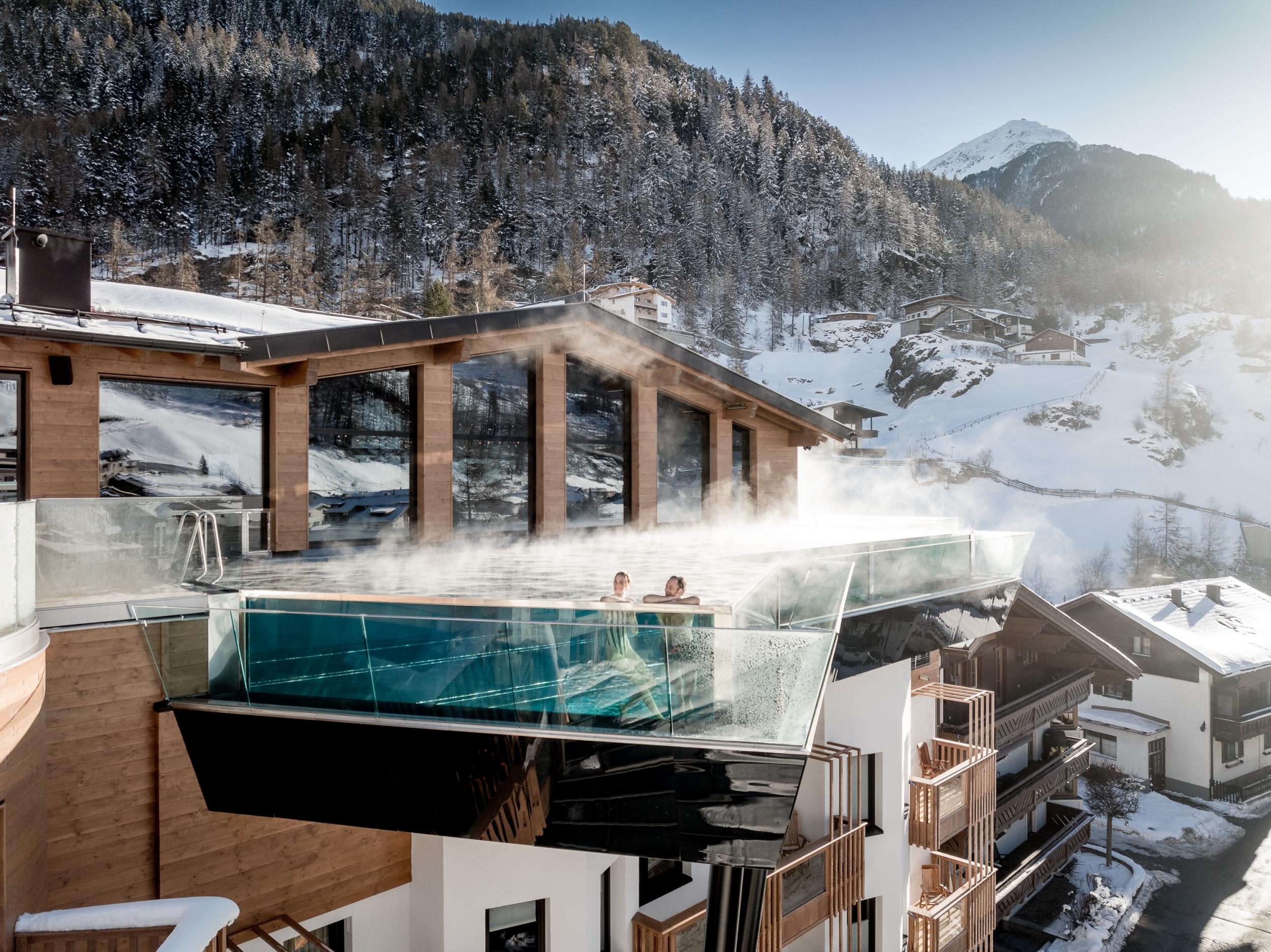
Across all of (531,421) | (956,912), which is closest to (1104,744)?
(956,912)

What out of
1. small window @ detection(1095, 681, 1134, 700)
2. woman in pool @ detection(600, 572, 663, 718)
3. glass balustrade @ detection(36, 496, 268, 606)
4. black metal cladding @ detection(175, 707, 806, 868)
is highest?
glass balustrade @ detection(36, 496, 268, 606)

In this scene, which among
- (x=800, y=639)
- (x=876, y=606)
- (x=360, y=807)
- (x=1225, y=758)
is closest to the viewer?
(x=800, y=639)

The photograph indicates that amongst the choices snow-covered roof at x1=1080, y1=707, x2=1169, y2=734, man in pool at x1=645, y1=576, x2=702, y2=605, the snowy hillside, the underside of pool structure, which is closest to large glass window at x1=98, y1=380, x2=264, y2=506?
the underside of pool structure

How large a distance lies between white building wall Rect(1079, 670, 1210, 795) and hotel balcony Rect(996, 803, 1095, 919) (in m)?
7.56

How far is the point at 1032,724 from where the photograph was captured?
17.1 m

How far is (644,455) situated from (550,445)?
6.84ft

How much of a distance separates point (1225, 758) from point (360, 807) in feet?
107

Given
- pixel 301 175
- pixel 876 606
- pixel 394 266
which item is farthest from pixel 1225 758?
pixel 301 175

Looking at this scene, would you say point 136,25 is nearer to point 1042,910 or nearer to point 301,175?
point 301,175

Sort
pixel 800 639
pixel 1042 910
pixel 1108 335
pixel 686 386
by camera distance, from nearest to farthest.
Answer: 1. pixel 800 639
2. pixel 686 386
3. pixel 1042 910
4. pixel 1108 335

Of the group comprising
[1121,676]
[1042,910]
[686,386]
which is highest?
[686,386]

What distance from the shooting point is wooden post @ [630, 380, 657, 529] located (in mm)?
13391

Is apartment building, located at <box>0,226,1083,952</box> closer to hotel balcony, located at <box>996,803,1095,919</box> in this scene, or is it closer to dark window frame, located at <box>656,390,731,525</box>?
dark window frame, located at <box>656,390,731,525</box>

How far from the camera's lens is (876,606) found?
30.4ft
